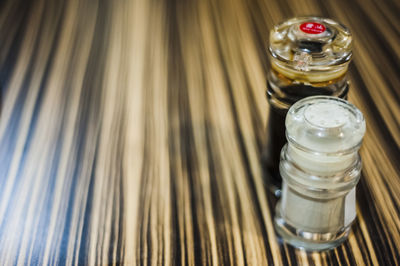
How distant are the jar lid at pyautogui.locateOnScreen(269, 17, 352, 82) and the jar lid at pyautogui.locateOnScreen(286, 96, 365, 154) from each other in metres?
0.04

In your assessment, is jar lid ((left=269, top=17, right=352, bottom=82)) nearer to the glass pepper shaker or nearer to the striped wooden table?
the glass pepper shaker

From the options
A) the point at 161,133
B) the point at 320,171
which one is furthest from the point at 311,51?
the point at 161,133

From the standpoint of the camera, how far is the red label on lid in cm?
53

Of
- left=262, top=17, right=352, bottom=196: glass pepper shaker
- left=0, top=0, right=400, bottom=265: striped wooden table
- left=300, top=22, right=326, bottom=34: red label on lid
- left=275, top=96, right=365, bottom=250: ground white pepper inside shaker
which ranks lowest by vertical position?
left=0, top=0, right=400, bottom=265: striped wooden table

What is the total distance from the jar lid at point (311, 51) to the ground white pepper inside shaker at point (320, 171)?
0.03 metres

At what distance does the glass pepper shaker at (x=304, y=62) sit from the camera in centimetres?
51

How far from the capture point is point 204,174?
62 cm

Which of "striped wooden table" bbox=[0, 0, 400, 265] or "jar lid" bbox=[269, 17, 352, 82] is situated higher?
"jar lid" bbox=[269, 17, 352, 82]

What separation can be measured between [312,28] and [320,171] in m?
0.17

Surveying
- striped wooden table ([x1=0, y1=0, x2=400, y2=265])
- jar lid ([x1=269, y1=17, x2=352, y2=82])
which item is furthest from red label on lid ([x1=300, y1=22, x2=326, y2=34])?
striped wooden table ([x1=0, y1=0, x2=400, y2=265])

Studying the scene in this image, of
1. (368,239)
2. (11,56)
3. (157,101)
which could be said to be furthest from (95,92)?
(368,239)

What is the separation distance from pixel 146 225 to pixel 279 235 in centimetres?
15

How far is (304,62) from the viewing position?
1.66 feet

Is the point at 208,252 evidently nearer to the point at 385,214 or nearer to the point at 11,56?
the point at 385,214
